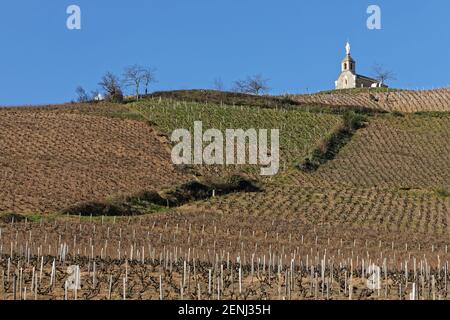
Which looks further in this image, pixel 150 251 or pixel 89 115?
pixel 89 115

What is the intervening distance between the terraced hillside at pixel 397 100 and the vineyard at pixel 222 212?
11.6 metres

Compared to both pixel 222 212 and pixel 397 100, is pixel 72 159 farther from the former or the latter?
pixel 397 100

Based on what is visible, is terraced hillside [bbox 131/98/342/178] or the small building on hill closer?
terraced hillside [bbox 131/98/342/178]

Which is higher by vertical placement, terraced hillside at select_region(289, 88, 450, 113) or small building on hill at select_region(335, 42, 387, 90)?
small building on hill at select_region(335, 42, 387, 90)

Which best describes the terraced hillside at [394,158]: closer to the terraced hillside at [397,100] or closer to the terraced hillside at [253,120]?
the terraced hillside at [253,120]

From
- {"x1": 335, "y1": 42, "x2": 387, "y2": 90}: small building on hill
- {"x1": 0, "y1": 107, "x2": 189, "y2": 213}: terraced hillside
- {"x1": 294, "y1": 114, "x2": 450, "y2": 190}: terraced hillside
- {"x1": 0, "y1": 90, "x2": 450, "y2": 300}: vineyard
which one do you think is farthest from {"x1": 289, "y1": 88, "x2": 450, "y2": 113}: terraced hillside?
{"x1": 335, "y1": 42, "x2": 387, "y2": 90}: small building on hill

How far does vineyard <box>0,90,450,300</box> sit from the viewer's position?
74.3 feet

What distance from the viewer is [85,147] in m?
60.1

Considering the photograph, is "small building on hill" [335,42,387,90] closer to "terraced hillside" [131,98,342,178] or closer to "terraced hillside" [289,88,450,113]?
"terraced hillside" [289,88,450,113]

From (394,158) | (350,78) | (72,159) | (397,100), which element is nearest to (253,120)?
(394,158)

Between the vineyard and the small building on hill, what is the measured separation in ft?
217

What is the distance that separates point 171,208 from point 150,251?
15.0 m
